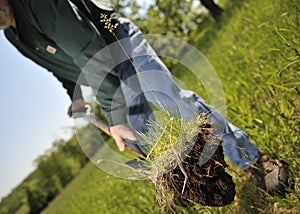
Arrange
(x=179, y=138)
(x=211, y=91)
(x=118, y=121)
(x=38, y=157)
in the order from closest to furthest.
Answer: (x=179, y=138), (x=118, y=121), (x=211, y=91), (x=38, y=157)

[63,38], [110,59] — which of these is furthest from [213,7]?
[63,38]

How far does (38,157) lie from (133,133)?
30.7m

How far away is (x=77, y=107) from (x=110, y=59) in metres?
0.62

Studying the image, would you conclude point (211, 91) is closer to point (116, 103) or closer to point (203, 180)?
point (116, 103)

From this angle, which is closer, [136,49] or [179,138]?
[179,138]

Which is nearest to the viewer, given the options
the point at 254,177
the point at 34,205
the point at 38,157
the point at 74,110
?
the point at 254,177

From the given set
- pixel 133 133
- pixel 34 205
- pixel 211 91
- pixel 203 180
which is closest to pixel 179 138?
pixel 203 180

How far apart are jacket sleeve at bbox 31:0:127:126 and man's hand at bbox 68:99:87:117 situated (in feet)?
1.21

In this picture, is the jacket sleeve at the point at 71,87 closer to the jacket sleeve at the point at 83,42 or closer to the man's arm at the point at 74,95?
the man's arm at the point at 74,95

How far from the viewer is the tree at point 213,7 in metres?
10.6

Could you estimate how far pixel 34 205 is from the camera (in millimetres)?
23469

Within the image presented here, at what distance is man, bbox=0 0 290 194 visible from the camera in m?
1.86

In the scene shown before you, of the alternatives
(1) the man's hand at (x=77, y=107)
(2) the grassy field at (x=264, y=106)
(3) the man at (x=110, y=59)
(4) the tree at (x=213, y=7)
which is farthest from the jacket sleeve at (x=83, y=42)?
(4) the tree at (x=213, y=7)

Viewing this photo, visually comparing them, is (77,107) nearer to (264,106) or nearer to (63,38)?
(63,38)
